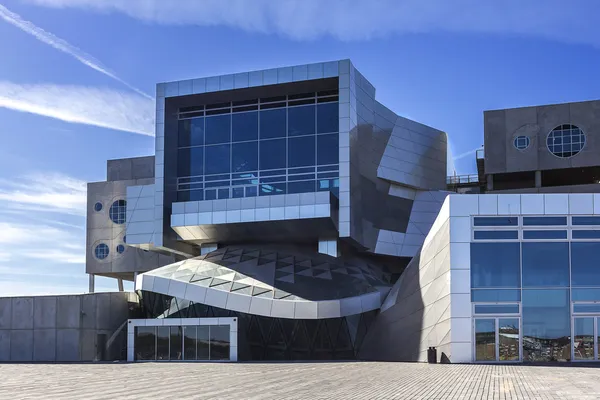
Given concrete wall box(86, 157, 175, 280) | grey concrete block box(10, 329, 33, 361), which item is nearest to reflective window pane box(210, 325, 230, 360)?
grey concrete block box(10, 329, 33, 361)

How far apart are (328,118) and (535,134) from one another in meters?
14.7

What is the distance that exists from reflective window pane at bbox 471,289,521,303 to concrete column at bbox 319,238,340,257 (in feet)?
58.8

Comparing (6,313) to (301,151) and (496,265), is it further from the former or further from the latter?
(496,265)

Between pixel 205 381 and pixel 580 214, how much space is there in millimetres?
16345

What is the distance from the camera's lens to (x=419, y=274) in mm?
35000

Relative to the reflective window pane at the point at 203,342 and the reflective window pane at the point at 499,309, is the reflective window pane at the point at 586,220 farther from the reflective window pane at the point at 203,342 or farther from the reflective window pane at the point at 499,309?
the reflective window pane at the point at 203,342

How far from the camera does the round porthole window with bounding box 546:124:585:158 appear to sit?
50.7m

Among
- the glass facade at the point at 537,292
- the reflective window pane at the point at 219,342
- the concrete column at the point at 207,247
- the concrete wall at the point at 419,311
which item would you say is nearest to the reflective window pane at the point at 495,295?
the glass facade at the point at 537,292

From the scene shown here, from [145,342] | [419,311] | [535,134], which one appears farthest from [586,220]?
[535,134]

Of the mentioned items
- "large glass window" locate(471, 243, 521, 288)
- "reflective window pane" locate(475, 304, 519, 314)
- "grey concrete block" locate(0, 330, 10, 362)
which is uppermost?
"large glass window" locate(471, 243, 521, 288)

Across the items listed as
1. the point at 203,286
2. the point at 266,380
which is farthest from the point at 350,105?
the point at 266,380

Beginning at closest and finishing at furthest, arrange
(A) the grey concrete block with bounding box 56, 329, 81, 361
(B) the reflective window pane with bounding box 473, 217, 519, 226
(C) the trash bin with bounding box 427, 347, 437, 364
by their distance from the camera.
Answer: (B) the reflective window pane with bounding box 473, 217, 519, 226, (C) the trash bin with bounding box 427, 347, 437, 364, (A) the grey concrete block with bounding box 56, 329, 81, 361

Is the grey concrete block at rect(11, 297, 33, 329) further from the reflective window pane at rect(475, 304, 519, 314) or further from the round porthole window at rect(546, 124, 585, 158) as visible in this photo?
the round porthole window at rect(546, 124, 585, 158)

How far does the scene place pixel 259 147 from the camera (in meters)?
48.5
